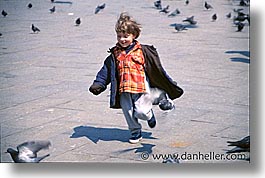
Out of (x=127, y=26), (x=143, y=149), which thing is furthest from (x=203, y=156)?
(x=127, y=26)

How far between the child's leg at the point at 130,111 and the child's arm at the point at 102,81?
0.13m

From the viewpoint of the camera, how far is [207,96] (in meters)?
6.53

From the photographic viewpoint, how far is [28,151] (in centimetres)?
614

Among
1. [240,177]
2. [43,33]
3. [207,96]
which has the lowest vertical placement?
[240,177]

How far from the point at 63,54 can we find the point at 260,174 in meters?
1.67

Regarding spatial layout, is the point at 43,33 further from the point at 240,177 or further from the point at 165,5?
the point at 240,177

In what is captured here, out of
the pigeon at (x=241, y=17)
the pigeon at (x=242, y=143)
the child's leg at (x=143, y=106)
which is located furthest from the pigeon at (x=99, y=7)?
the pigeon at (x=242, y=143)

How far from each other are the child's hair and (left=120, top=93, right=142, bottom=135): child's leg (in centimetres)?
37

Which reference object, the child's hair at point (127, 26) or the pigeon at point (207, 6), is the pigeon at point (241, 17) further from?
the child's hair at point (127, 26)

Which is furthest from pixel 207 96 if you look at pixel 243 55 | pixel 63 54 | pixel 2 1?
pixel 2 1

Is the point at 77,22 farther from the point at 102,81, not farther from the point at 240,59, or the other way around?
the point at 240,59

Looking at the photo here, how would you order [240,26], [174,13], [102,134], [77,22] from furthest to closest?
[77,22]
[174,13]
[240,26]
[102,134]

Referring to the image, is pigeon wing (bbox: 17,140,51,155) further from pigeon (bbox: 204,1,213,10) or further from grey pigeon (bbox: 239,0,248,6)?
grey pigeon (bbox: 239,0,248,6)

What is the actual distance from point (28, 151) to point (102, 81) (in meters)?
0.63
